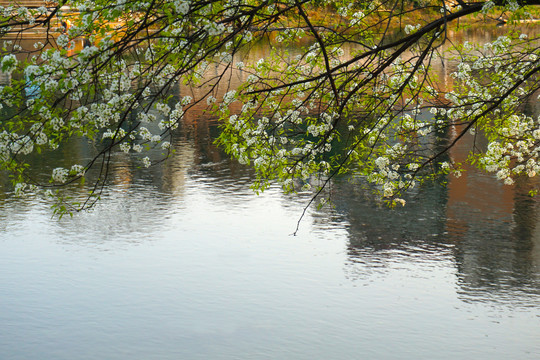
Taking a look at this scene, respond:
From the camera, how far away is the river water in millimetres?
13508

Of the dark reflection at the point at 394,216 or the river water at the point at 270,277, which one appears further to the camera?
the dark reflection at the point at 394,216

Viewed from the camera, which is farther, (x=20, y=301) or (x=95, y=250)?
(x=95, y=250)

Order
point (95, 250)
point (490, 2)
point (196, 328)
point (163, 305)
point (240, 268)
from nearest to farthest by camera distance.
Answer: point (490, 2) → point (196, 328) → point (163, 305) → point (240, 268) → point (95, 250)

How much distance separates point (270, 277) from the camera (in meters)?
16.5

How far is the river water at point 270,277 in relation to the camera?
13508mm

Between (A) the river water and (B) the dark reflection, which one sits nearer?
(A) the river water

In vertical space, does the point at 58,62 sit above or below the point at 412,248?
above

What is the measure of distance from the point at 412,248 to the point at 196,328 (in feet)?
20.2

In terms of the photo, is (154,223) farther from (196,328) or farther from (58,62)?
(58,62)

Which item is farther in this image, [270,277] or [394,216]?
[394,216]

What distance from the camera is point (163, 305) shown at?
15133 mm

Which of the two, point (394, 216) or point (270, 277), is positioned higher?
point (394, 216)

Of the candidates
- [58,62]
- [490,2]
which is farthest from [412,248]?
[58,62]

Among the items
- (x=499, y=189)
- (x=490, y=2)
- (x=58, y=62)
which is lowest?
(x=499, y=189)
